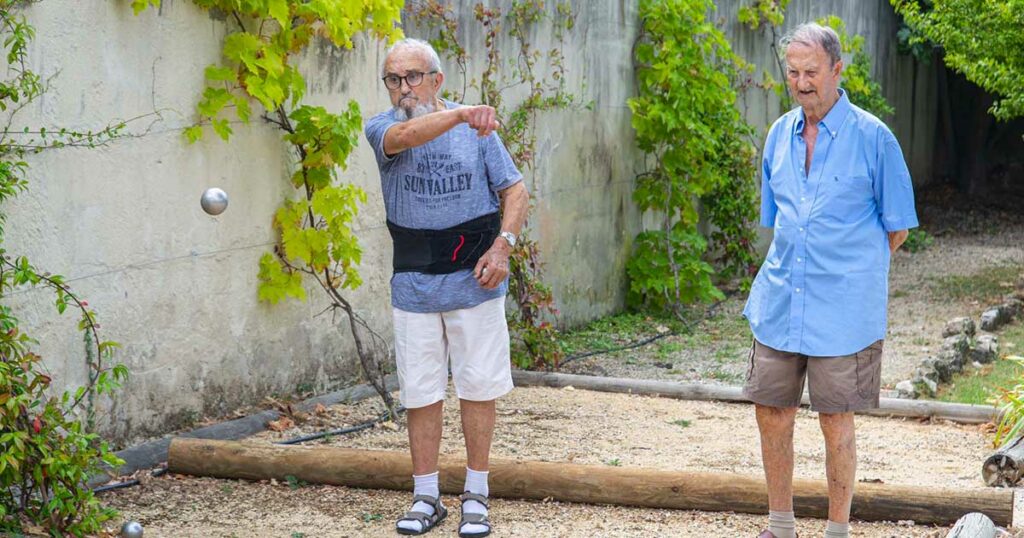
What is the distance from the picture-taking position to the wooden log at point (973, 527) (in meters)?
4.57

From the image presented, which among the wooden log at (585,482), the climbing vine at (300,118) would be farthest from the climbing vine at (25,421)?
the climbing vine at (300,118)

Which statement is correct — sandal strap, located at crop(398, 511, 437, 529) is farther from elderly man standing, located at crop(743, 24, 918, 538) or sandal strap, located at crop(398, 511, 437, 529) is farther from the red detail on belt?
elderly man standing, located at crop(743, 24, 918, 538)

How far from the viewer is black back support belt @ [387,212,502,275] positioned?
4961 millimetres

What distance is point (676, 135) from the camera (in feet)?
34.6

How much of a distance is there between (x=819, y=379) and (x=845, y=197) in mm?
616

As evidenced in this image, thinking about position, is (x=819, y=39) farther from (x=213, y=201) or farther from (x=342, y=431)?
(x=342, y=431)

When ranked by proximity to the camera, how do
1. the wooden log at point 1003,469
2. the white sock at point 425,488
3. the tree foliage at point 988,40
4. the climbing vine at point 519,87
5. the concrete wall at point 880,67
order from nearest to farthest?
the white sock at point 425,488, the wooden log at point 1003,469, the climbing vine at point 519,87, the tree foliage at point 988,40, the concrete wall at point 880,67

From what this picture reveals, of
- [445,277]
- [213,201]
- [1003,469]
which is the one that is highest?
[213,201]

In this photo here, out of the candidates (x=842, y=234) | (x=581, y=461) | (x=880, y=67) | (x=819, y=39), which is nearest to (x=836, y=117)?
(x=819, y=39)

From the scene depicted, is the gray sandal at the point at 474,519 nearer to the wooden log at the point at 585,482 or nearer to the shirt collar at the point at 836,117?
the wooden log at the point at 585,482

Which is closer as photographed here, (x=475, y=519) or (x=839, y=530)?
(x=839, y=530)

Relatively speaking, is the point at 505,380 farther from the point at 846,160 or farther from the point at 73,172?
the point at 73,172

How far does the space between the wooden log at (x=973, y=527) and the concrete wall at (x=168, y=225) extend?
3468 mm

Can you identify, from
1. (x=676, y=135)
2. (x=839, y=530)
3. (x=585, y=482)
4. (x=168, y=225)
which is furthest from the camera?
(x=676, y=135)
